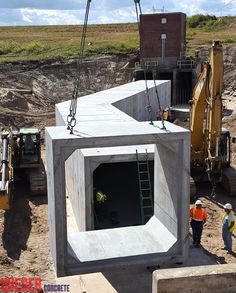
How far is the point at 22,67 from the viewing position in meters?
39.7

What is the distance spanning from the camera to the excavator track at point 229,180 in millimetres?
16641

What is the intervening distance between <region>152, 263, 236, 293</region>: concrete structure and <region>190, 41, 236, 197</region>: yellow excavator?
25.8 feet

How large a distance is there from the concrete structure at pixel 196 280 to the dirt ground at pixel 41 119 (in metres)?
3.14

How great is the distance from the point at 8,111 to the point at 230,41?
2928cm

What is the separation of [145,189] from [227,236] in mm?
2845

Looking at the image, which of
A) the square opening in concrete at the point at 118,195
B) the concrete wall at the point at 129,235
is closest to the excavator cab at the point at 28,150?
the square opening in concrete at the point at 118,195

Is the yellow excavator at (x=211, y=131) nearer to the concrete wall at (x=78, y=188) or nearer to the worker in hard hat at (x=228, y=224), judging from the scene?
the worker in hard hat at (x=228, y=224)

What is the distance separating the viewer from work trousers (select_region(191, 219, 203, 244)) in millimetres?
12047

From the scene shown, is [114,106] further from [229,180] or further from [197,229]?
[197,229]

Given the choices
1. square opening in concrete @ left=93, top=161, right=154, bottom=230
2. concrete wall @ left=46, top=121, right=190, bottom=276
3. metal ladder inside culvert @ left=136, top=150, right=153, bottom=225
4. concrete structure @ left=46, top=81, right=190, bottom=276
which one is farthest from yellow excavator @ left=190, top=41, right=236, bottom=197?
concrete wall @ left=46, top=121, right=190, bottom=276

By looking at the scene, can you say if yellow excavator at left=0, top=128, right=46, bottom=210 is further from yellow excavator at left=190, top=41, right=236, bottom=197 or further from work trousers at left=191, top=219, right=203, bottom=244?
work trousers at left=191, top=219, right=203, bottom=244

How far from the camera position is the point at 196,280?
7844 millimetres

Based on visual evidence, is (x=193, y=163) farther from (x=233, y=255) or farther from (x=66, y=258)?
(x=66, y=258)

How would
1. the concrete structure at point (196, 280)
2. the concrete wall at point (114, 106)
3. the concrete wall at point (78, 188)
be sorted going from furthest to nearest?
the concrete wall at point (114, 106) → the concrete wall at point (78, 188) → the concrete structure at point (196, 280)
